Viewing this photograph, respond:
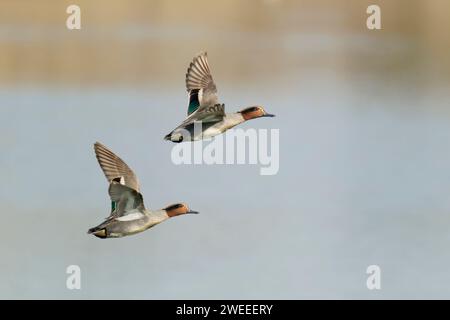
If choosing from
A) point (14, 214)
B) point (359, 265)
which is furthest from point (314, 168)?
point (14, 214)

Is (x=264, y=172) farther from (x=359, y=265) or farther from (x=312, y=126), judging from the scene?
(x=359, y=265)

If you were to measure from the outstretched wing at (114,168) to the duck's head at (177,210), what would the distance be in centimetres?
16

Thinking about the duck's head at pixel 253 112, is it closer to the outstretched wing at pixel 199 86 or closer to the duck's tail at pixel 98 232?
the outstretched wing at pixel 199 86

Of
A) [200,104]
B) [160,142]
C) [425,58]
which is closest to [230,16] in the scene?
[200,104]

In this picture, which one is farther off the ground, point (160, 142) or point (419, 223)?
point (160, 142)

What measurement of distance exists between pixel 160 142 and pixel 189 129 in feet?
0.44

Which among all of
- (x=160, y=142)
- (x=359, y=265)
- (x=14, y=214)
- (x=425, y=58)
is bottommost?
(x=359, y=265)

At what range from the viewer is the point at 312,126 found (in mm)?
3443

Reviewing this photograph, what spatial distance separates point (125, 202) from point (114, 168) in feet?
0.49

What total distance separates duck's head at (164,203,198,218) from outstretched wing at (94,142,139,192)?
159mm

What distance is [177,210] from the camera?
3.43m

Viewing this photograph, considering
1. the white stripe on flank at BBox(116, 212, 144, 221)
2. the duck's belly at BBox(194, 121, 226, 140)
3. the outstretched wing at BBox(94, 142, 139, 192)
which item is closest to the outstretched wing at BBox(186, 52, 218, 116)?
the duck's belly at BBox(194, 121, 226, 140)

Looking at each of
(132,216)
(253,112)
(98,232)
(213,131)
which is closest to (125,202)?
(132,216)

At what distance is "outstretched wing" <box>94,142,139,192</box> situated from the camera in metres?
3.40
